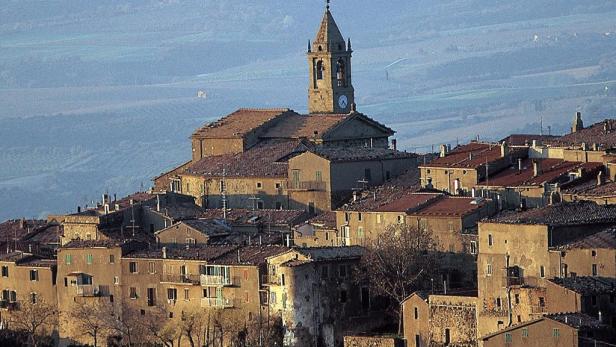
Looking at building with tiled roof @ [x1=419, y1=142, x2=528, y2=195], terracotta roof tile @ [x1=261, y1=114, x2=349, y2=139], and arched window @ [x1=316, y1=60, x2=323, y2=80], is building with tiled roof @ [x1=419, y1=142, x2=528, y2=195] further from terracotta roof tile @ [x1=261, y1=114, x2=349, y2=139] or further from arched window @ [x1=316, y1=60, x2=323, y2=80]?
arched window @ [x1=316, y1=60, x2=323, y2=80]

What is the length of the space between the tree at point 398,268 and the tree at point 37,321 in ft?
37.6

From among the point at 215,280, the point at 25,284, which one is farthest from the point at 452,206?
the point at 25,284

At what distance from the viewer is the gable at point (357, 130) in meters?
93.4

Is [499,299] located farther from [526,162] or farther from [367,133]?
[367,133]

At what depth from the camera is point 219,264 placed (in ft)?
257

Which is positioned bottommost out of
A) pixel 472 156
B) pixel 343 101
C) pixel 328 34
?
pixel 472 156

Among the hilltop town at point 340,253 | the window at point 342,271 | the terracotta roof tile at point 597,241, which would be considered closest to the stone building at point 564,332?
the hilltop town at point 340,253

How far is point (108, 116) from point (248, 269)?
107 meters

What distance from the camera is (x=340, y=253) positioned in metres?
76.1

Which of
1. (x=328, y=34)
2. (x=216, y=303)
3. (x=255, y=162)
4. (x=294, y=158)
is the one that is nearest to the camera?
(x=216, y=303)

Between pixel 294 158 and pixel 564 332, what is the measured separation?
2264 centimetres

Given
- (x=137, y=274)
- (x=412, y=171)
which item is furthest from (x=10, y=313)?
(x=412, y=171)

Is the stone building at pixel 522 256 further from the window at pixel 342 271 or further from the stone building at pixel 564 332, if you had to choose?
the window at pixel 342 271

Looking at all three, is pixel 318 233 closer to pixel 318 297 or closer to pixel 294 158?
pixel 294 158
